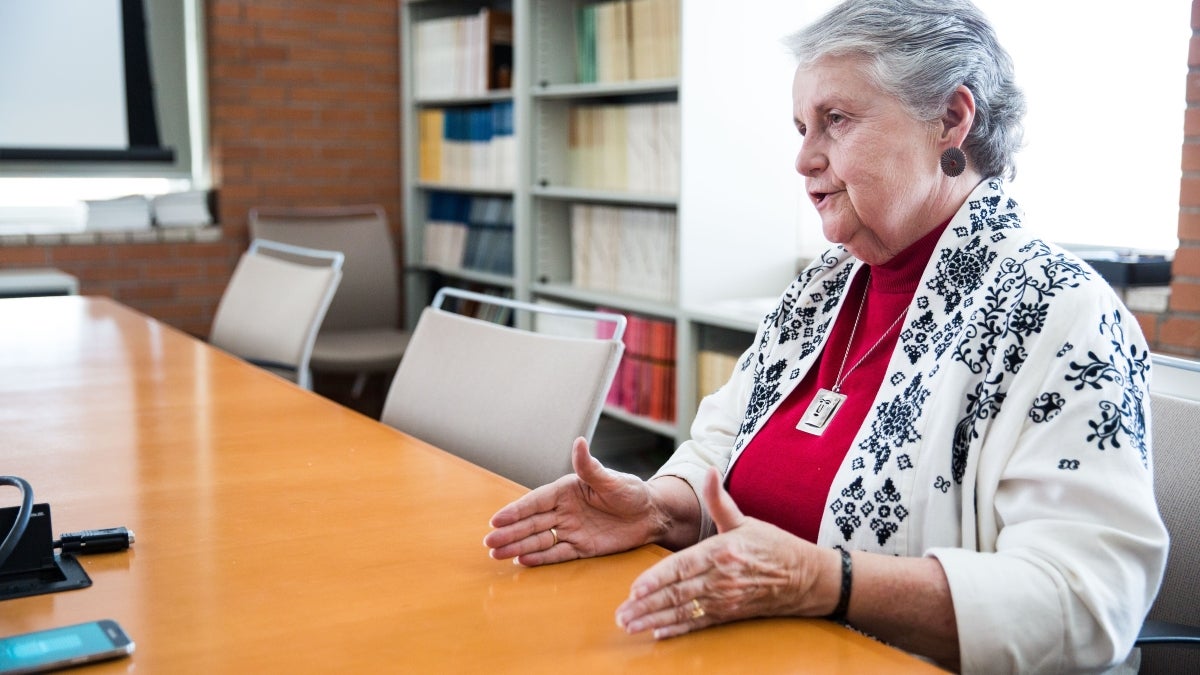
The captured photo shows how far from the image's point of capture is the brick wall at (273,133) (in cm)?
477

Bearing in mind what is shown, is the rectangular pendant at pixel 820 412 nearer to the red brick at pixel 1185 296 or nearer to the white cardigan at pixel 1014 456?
the white cardigan at pixel 1014 456

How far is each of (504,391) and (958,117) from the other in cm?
82

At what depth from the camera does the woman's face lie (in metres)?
1.48

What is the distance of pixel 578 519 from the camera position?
4.31 ft

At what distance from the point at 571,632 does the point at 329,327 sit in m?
3.89

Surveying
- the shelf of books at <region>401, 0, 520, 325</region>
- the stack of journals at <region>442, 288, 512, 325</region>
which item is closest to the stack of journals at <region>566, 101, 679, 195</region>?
the shelf of books at <region>401, 0, 520, 325</region>

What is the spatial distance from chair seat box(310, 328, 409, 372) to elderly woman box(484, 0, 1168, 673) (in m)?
2.66

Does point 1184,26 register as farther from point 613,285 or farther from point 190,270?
point 190,270

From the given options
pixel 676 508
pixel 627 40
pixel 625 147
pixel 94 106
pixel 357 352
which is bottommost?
pixel 357 352

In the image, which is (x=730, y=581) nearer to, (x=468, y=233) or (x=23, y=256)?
(x=468, y=233)

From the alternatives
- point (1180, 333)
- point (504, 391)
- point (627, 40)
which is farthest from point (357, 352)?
point (1180, 333)

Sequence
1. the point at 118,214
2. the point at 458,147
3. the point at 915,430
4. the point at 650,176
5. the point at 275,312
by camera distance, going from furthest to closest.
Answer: the point at 458,147 → the point at 118,214 → the point at 650,176 → the point at 275,312 → the point at 915,430

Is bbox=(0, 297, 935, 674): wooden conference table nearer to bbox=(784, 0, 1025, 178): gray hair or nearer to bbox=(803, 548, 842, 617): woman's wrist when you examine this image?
bbox=(803, 548, 842, 617): woman's wrist

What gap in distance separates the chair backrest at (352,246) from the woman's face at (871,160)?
352 centimetres
